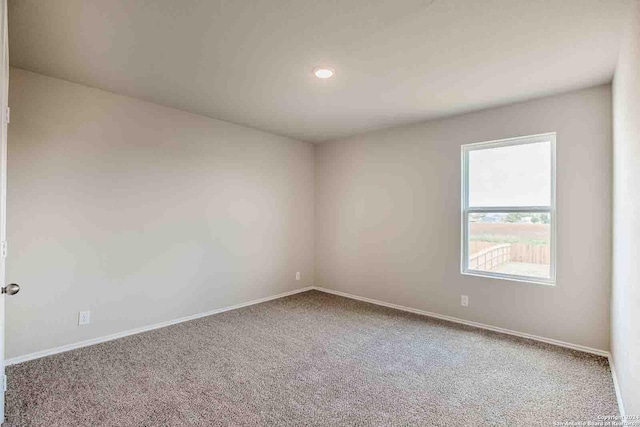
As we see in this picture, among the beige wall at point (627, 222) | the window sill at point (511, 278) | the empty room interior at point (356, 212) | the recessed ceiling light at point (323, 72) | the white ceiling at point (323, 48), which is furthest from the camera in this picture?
the window sill at point (511, 278)

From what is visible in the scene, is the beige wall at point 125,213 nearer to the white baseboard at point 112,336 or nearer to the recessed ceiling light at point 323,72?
the white baseboard at point 112,336

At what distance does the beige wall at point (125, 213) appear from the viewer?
274 cm

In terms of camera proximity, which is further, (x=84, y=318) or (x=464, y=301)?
(x=464, y=301)

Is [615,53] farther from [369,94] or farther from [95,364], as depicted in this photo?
[95,364]

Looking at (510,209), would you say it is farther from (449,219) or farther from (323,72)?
(323,72)

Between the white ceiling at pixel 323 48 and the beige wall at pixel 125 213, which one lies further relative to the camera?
the beige wall at pixel 125 213

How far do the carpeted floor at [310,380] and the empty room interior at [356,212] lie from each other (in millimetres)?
22

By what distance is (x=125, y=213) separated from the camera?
329 centimetres

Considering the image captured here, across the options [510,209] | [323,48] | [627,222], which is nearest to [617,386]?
[627,222]

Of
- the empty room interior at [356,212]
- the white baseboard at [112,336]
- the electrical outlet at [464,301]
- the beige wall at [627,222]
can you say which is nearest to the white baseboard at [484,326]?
the empty room interior at [356,212]

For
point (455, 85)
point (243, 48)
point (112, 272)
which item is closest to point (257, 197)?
point (112, 272)

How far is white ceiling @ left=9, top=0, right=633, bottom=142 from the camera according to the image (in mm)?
1910

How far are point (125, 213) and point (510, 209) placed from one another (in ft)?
13.3

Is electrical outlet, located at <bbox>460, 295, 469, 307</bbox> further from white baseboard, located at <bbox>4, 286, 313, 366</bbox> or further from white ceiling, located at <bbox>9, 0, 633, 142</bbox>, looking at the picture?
white baseboard, located at <bbox>4, 286, 313, 366</bbox>
